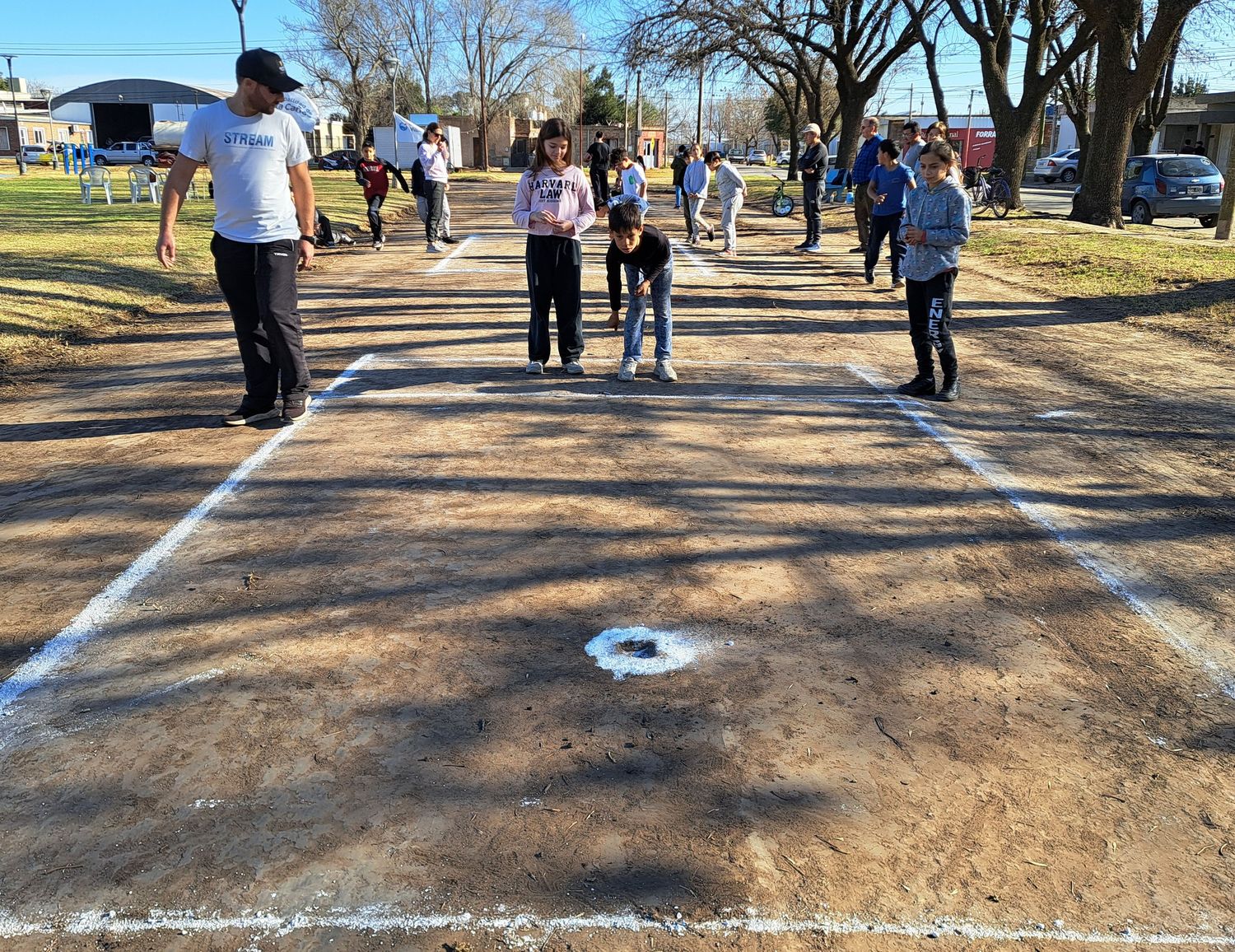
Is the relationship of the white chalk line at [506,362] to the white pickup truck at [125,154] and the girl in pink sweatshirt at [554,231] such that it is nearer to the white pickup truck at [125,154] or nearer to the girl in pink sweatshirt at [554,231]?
the girl in pink sweatshirt at [554,231]

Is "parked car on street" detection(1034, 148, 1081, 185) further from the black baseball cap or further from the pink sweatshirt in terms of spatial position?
the black baseball cap

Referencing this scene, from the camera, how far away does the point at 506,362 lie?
26.2ft

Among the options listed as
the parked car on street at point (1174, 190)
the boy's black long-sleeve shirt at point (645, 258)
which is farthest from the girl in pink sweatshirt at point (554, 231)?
the parked car on street at point (1174, 190)

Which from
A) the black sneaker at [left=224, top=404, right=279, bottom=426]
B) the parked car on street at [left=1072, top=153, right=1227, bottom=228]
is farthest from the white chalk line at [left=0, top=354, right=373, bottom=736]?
the parked car on street at [left=1072, top=153, right=1227, bottom=228]

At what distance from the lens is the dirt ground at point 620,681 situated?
237 centimetres

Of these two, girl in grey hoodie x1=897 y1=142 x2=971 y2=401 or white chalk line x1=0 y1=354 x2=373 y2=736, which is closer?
white chalk line x1=0 y1=354 x2=373 y2=736

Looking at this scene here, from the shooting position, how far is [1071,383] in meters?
7.60

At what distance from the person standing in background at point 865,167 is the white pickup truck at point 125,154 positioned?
4932 cm

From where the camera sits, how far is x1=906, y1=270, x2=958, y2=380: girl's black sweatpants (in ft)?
22.4

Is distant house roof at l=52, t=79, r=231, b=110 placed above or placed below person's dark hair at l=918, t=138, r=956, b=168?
above

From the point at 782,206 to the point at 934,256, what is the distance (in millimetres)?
18100

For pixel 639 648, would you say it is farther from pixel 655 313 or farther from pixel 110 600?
pixel 655 313

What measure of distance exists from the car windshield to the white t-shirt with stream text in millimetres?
23694

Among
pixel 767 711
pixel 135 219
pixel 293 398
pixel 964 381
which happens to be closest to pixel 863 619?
pixel 767 711
